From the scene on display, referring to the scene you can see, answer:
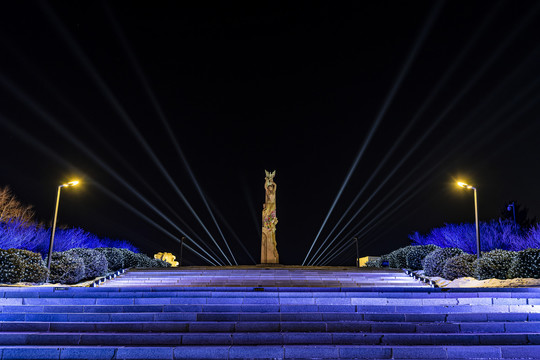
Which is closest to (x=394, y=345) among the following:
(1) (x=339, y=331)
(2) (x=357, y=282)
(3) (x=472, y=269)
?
(1) (x=339, y=331)

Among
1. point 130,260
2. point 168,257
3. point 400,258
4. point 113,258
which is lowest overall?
point 113,258

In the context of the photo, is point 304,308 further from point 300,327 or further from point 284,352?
point 284,352

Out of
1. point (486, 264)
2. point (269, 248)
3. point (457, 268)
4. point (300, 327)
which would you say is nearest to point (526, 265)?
point (486, 264)

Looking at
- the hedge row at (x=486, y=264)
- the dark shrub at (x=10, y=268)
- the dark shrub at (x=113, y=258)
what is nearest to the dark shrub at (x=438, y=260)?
the hedge row at (x=486, y=264)

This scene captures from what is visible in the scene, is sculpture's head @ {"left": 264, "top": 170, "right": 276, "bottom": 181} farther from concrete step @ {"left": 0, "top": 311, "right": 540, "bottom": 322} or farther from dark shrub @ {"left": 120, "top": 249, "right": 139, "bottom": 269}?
concrete step @ {"left": 0, "top": 311, "right": 540, "bottom": 322}

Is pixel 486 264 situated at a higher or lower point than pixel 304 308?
higher

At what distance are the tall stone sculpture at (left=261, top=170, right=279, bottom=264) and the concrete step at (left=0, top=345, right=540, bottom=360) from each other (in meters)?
24.6

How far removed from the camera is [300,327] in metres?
9.58

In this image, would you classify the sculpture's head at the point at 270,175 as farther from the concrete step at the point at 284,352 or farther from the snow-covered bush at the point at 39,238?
the concrete step at the point at 284,352

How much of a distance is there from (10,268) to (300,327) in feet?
40.6

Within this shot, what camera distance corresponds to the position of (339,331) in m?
9.56

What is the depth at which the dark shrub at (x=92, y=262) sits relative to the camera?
881 inches

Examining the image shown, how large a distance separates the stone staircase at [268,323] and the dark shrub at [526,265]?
632 centimetres

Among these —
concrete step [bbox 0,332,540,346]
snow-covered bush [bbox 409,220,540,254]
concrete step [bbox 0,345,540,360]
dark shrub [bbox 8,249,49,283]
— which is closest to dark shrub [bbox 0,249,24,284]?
dark shrub [bbox 8,249,49,283]
